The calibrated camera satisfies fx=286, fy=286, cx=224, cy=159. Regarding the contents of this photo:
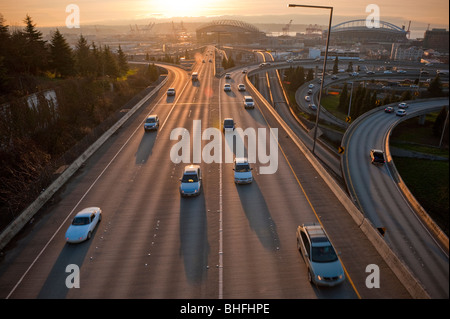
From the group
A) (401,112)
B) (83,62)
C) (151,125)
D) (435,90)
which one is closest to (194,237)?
(151,125)

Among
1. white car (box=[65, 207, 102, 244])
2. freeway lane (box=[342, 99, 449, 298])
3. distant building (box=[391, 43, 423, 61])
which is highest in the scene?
distant building (box=[391, 43, 423, 61])

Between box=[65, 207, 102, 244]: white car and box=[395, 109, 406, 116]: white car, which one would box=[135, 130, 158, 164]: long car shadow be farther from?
box=[395, 109, 406, 116]: white car

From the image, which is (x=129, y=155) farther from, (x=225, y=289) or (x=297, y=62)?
(x=297, y=62)

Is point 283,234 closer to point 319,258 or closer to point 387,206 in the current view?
point 319,258

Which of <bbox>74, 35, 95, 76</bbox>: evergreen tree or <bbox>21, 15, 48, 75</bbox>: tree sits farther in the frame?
<bbox>74, 35, 95, 76</bbox>: evergreen tree

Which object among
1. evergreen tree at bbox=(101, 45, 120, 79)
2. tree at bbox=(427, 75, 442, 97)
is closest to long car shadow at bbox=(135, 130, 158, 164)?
evergreen tree at bbox=(101, 45, 120, 79)
